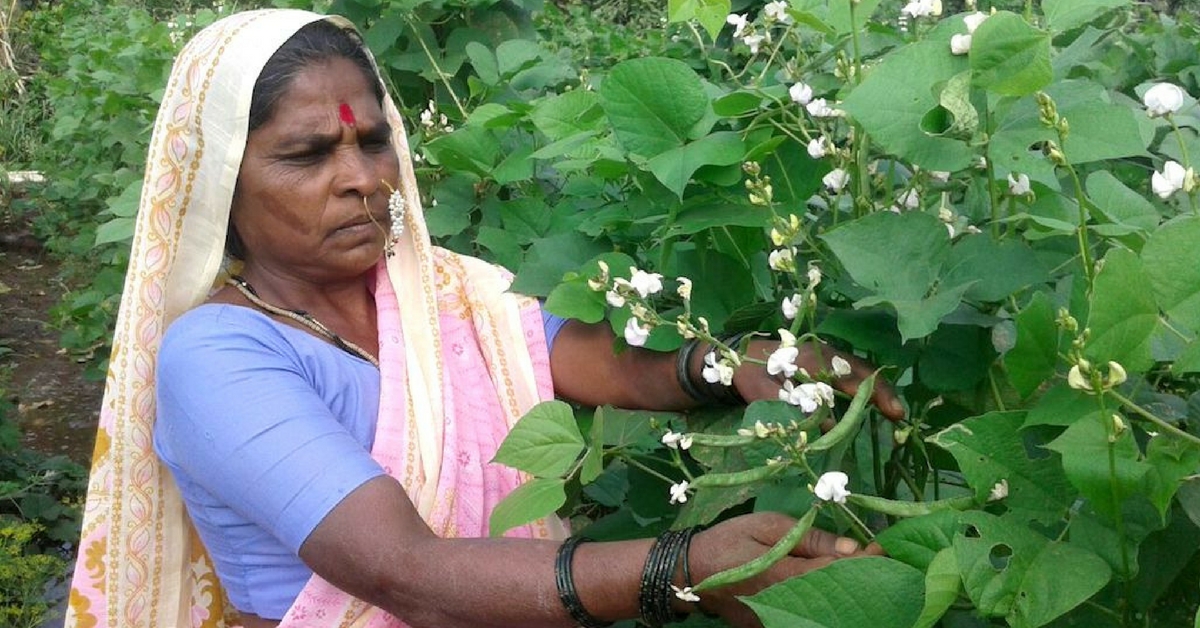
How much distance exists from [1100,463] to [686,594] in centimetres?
49

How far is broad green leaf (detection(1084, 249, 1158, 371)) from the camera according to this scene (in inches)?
41.9

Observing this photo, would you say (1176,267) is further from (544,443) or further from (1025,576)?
(544,443)

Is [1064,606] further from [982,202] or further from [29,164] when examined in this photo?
Answer: [29,164]

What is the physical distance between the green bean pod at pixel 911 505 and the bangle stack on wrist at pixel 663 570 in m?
0.23

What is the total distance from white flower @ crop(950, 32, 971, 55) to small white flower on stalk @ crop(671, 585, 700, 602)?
61 centimetres

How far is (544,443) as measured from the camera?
1.67 meters

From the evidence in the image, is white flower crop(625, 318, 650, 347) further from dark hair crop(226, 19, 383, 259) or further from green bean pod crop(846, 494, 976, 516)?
dark hair crop(226, 19, 383, 259)

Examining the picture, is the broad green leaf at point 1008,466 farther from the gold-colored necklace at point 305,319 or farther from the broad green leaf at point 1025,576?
the gold-colored necklace at point 305,319

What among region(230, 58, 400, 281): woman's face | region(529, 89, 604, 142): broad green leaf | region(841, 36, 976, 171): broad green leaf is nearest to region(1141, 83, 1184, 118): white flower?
region(841, 36, 976, 171): broad green leaf

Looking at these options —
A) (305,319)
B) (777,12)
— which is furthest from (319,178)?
(777,12)

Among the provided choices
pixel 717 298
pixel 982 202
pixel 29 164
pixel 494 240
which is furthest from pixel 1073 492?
pixel 29 164

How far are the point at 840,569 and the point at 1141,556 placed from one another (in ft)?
0.99

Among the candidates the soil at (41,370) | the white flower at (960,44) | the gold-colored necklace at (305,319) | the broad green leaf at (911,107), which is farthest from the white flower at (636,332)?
the soil at (41,370)

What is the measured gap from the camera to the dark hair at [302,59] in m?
2.02
